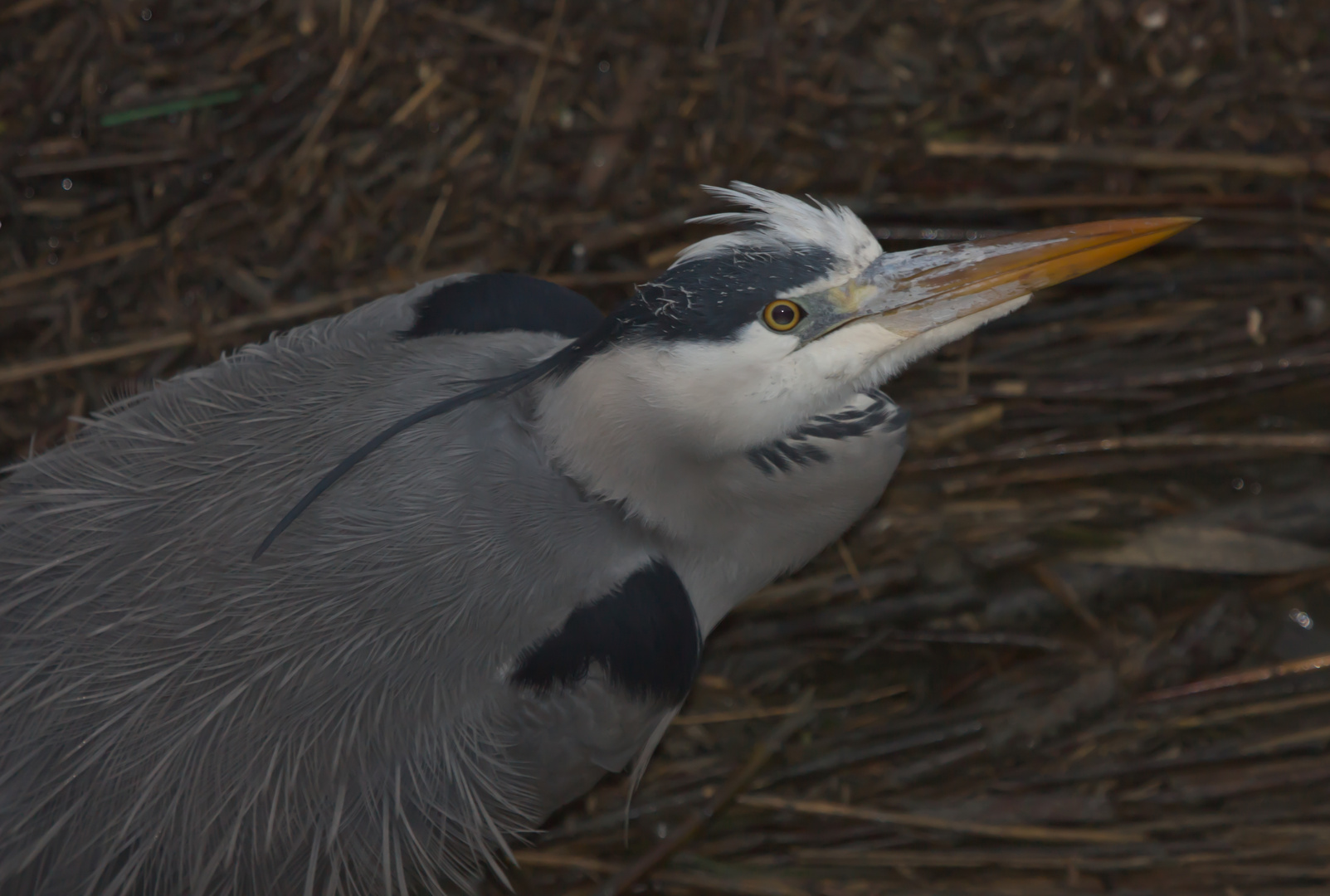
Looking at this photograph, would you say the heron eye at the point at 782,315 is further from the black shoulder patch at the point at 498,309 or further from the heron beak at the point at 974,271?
the black shoulder patch at the point at 498,309

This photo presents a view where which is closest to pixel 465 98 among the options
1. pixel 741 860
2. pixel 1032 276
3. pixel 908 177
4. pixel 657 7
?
pixel 657 7

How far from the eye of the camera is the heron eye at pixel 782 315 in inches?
54.2

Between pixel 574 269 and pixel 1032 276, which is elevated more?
pixel 1032 276

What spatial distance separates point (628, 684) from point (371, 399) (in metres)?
0.61

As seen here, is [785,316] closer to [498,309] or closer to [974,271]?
[974,271]

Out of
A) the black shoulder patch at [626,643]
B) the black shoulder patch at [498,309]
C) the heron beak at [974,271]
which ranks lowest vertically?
the black shoulder patch at [626,643]

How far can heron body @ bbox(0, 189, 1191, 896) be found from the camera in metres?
1.48

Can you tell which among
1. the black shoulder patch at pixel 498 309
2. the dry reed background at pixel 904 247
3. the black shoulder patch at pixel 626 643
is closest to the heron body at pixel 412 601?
the black shoulder patch at pixel 626 643

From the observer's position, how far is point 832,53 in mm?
2463

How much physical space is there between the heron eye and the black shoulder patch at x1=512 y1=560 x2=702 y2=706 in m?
0.45

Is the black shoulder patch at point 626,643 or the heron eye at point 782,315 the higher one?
the heron eye at point 782,315

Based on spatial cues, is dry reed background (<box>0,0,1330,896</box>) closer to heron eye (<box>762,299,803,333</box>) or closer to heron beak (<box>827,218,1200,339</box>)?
heron beak (<box>827,218,1200,339</box>)

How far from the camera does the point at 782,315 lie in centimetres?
139

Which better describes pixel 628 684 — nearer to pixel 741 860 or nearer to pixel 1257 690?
pixel 741 860
